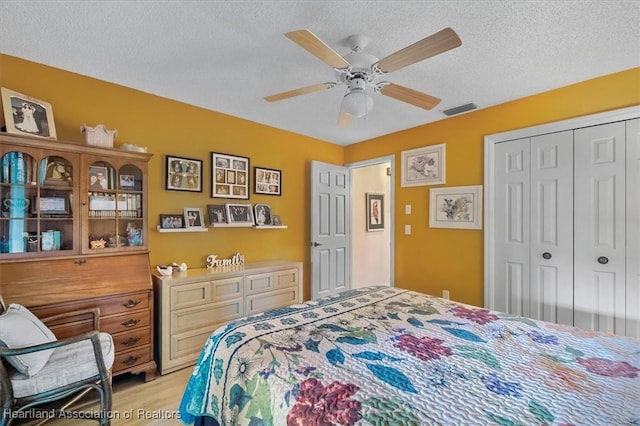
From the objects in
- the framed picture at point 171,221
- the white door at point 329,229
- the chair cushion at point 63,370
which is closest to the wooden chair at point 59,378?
the chair cushion at point 63,370

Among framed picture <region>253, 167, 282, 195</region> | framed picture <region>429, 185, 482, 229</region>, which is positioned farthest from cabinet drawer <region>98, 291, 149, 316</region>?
framed picture <region>429, 185, 482, 229</region>

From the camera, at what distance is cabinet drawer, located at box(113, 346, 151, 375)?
2.10 meters

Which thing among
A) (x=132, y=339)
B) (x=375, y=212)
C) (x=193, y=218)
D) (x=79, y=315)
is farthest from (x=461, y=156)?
(x=79, y=315)

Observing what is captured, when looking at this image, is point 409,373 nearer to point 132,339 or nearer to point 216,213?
point 132,339

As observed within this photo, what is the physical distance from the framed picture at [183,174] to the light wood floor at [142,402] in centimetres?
163

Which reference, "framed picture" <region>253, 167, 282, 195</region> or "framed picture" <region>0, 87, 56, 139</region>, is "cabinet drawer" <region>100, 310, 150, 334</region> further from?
"framed picture" <region>253, 167, 282, 195</region>

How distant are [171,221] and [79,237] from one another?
2.46 ft

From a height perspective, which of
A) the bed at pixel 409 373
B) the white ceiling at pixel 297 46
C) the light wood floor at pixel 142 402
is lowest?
the light wood floor at pixel 142 402

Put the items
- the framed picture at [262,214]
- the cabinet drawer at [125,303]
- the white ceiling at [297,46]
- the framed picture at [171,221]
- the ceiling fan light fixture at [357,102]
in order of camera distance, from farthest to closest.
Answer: the framed picture at [262,214]
the framed picture at [171,221]
the cabinet drawer at [125,303]
the ceiling fan light fixture at [357,102]
the white ceiling at [297,46]

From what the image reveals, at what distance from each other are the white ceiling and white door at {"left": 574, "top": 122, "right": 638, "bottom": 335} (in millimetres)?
465

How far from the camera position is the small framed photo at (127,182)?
Result: 2.33 meters

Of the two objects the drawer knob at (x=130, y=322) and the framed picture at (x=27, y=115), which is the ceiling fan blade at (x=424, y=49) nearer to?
the framed picture at (x=27, y=115)

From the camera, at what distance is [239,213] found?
324 cm

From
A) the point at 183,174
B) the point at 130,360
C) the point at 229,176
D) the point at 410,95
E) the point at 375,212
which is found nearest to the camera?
the point at 410,95
